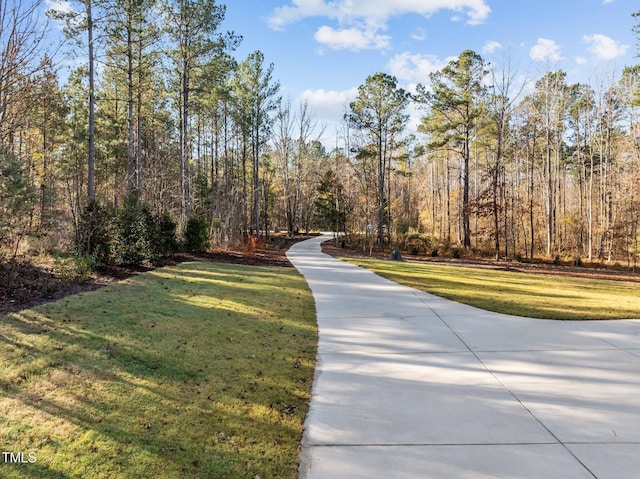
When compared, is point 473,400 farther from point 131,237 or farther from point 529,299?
point 131,237

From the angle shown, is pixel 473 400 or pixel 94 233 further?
pixel 94 233

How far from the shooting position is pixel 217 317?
566 centimetres

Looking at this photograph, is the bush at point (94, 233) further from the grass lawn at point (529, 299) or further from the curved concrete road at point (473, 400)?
the grass lawn at point (529, 299)

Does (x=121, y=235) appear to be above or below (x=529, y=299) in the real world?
above

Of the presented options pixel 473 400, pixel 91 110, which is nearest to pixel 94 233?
pixel 91 110

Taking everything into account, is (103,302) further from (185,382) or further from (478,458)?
(478,458)

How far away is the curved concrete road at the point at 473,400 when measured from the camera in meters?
2.47

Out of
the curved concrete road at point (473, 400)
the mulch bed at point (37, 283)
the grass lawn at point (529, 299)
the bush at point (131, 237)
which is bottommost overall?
the curved concrete road at point (473, 400)

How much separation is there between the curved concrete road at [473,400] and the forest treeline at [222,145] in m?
6.53

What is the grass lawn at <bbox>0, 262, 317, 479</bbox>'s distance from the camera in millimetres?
2365

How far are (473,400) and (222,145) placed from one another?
31514 mm

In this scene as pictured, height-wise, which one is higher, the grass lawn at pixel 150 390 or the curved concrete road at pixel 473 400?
the grass lawn at pixel 150 390

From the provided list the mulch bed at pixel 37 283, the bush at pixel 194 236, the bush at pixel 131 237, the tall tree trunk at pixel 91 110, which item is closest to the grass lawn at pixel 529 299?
the bush at pixel 131 237

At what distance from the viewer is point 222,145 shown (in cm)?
3175
